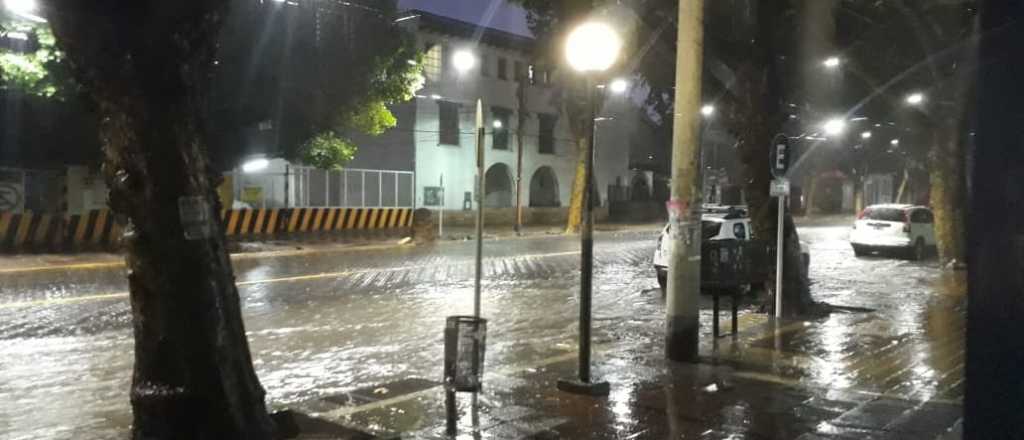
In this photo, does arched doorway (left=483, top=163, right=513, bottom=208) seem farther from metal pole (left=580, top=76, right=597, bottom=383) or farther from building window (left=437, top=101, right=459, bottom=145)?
metal pole (left=580, top=76, right=597, bottom=383)

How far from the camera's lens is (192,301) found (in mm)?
5312

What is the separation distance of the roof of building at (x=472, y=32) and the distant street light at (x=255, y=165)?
28.1 feet

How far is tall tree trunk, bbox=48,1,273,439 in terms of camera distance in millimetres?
5184

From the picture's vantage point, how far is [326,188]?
34.9 metres

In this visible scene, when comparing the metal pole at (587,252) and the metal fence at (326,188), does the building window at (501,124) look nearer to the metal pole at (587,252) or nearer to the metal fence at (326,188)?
the metal fence at (326,188)

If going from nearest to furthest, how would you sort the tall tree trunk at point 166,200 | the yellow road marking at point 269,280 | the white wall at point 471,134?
the tall tree trunk at point 166,200, the yellow road marking at point 269,280, the white wall at point 471,134

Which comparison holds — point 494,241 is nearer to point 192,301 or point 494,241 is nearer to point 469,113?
point 469,113

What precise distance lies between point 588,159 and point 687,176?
1.55m

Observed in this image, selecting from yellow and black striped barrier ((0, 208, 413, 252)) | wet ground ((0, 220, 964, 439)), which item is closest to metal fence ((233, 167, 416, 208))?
yellow and black striped barrier ((0, 208, 413, 252))

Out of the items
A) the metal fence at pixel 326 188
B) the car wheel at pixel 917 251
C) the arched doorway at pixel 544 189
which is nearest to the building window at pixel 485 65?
the metal fence at pixel 326 188

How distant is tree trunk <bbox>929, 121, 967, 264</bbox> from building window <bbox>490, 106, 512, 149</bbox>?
78.9ft

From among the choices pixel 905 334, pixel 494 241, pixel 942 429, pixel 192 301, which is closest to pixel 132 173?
pixel 192 301

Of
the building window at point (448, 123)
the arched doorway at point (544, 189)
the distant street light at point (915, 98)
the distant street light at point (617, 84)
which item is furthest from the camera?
the arched doorway at point (544, 189)

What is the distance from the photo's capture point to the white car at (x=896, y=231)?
80.8 feet
